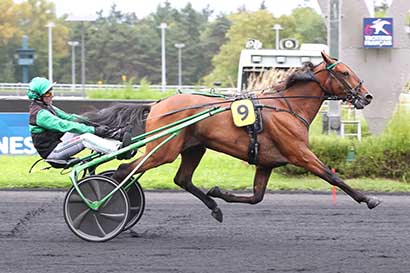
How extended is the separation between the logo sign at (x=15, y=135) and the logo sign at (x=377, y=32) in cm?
607

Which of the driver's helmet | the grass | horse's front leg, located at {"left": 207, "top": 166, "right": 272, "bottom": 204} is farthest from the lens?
the grass

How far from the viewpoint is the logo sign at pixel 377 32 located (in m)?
15.2

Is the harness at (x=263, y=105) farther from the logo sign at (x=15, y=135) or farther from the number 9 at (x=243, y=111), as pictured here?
the logo sign at (x=15, y=135)

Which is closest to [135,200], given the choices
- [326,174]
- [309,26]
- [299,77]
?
[326,174]

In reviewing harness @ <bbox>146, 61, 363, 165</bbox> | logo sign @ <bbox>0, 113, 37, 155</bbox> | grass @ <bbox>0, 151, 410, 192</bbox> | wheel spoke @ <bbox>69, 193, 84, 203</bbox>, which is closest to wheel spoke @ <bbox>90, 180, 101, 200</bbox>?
wheel spoke @ <bbox>69, 193, 84, 203</bbox>

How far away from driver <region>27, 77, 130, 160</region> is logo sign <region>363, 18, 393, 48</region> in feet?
28.0

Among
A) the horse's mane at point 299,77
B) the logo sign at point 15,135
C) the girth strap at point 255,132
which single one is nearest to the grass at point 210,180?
the logo sign at point 15,135

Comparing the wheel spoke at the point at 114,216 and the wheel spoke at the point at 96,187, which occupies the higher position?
the wheel spoke at the point at 96,187

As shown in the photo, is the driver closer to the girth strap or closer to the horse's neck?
the girth strap

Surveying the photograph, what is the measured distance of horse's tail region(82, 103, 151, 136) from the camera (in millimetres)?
8117

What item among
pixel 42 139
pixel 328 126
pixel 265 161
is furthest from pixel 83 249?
pixel 328 126

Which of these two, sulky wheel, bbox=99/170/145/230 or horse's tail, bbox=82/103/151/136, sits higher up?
horse's tail, bbox=82/103/151/136

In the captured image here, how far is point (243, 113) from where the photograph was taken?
25.0ft

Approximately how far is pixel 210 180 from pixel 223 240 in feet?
16.8
